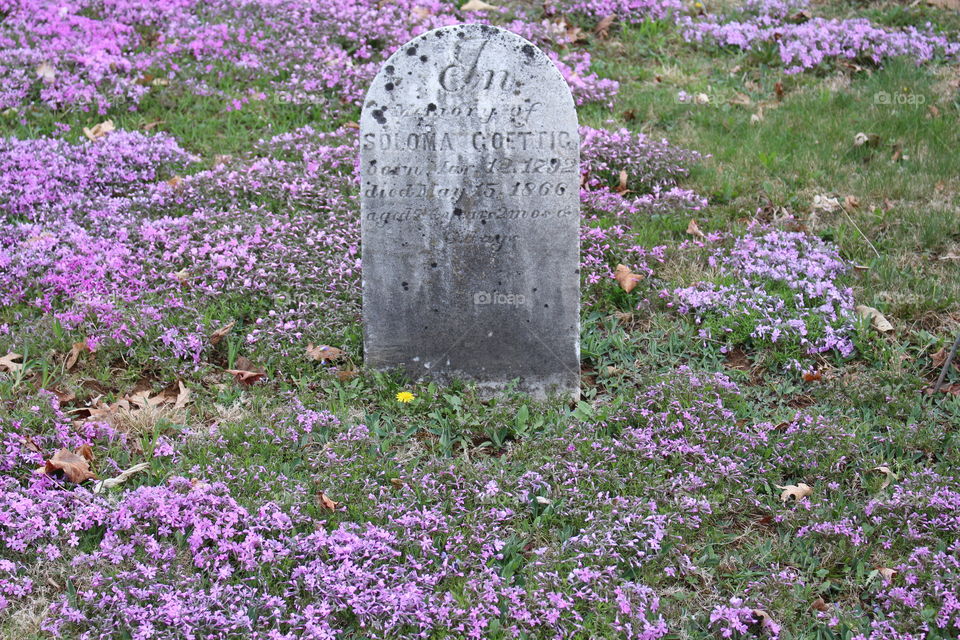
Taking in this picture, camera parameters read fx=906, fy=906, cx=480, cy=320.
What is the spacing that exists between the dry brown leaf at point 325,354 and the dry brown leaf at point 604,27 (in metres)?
6.27

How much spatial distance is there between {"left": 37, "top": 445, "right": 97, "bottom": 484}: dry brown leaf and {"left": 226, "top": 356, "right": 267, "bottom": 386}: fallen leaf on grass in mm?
1089

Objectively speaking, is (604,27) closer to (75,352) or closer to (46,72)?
(46,72)

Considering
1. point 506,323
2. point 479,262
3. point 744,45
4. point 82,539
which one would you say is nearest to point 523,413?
point 506,323

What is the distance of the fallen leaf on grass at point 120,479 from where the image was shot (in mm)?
4184

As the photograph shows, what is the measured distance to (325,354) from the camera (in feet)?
17.5

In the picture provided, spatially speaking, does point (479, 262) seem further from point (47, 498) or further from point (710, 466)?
point (47, 498)

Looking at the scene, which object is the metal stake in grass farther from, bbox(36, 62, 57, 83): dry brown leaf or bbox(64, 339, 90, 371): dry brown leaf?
bbox(36, 62, 57, 83): dry brown leaf

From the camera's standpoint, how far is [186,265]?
20.2 feet

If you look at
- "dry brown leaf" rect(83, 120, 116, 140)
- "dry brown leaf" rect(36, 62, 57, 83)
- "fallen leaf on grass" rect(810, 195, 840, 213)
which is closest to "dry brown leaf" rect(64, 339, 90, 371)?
"dry brown leaf" rect(83, 120, 116, 140)

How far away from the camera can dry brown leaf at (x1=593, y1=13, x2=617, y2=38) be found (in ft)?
33.3

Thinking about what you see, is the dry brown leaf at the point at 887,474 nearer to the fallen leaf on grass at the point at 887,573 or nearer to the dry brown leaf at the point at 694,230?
the fallen leaf on grass at the point at 887,573

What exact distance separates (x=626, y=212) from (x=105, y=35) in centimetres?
601

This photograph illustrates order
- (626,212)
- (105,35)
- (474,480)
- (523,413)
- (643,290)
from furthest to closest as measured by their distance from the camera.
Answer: (105,35)
(626,212)
(643,290)
(523,413)
(474,480)

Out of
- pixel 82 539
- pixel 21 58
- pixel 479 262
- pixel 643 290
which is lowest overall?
pixel 82 539
